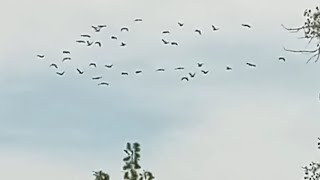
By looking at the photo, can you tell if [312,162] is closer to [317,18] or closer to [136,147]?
[317,18]

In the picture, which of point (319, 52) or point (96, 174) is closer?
point (96, 174)

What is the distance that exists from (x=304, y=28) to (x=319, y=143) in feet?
12.2

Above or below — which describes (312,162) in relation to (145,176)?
above

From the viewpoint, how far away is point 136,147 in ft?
48.1

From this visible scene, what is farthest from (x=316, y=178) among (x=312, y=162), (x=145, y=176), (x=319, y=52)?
(x=145, y=176)

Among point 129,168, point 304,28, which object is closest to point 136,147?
point 129,168

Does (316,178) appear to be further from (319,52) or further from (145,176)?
(145,176)

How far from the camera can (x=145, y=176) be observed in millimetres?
14828

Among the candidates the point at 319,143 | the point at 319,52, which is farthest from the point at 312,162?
the point at 319,52

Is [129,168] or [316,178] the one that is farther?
[316,178]

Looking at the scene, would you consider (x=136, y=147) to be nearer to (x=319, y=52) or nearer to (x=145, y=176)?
(x=145, y=176)

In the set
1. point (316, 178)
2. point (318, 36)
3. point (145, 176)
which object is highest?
point (318, 36)

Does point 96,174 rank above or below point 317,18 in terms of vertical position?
below

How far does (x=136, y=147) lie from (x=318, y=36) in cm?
1603
